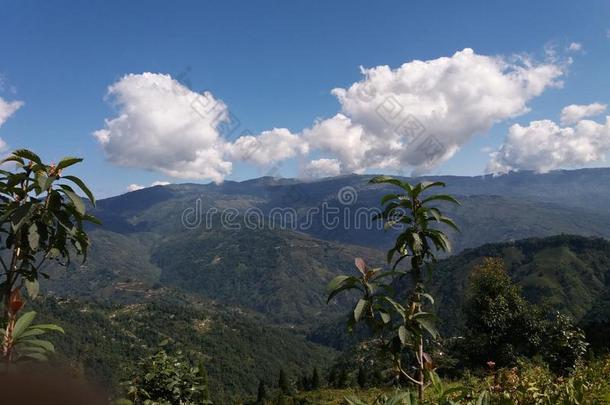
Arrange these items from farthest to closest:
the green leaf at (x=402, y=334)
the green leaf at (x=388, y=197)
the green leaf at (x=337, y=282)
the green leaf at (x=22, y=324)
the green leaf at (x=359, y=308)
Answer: the green leaf at (x=388, y=197), the green leaf at (x=402, y=334), the green leaf at (x=337, y=282), the green leaf at (x=359, y=308), the green leaf at (x=22, y=324)

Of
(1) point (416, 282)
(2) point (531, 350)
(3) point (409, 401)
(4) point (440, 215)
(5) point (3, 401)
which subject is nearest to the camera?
(5) point (3, 401)

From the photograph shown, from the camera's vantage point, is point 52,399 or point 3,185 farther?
point 3,185

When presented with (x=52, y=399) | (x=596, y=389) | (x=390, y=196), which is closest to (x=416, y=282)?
(x=390, y=196)

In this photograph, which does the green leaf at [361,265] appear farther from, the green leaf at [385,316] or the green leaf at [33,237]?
the green leaf at [33,237]

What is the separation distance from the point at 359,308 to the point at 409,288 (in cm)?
127

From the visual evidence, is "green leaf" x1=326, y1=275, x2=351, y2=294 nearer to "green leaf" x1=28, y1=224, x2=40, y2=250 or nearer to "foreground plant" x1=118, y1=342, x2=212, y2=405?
"foreground plant" x1=118, y1=342, x2=212, y2=405

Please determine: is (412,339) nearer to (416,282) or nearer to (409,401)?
(416,282)

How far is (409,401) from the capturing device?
3770mm

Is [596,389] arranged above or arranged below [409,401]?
below

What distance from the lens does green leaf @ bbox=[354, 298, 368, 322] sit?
212 inches

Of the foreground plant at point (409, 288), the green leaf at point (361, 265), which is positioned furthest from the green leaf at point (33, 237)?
the green leaf at point (361, 265)

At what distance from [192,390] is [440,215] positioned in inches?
189

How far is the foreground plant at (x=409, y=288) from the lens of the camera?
5.66m

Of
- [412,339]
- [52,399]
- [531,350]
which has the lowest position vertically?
[531,350]
